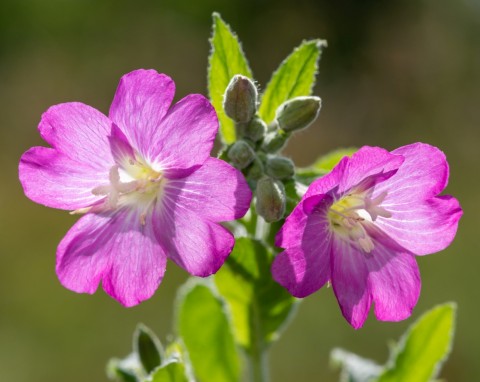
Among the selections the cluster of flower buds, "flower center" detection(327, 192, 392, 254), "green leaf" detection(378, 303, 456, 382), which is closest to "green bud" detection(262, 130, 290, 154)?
the cluster of flower buds

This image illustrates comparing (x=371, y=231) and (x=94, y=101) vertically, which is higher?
(x=371, y=231)

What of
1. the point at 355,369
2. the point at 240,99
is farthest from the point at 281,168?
the point at 355,369

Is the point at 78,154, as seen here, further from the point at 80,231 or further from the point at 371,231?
the point at 371,231

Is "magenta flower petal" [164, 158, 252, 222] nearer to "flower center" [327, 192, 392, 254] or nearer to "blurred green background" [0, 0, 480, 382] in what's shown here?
"flower center" [327, 192, 392, 254]

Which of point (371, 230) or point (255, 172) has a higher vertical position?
point (255, 172)

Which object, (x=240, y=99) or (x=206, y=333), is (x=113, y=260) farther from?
(x=206, y=333)

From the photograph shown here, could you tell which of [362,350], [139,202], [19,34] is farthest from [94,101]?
[139,202]
